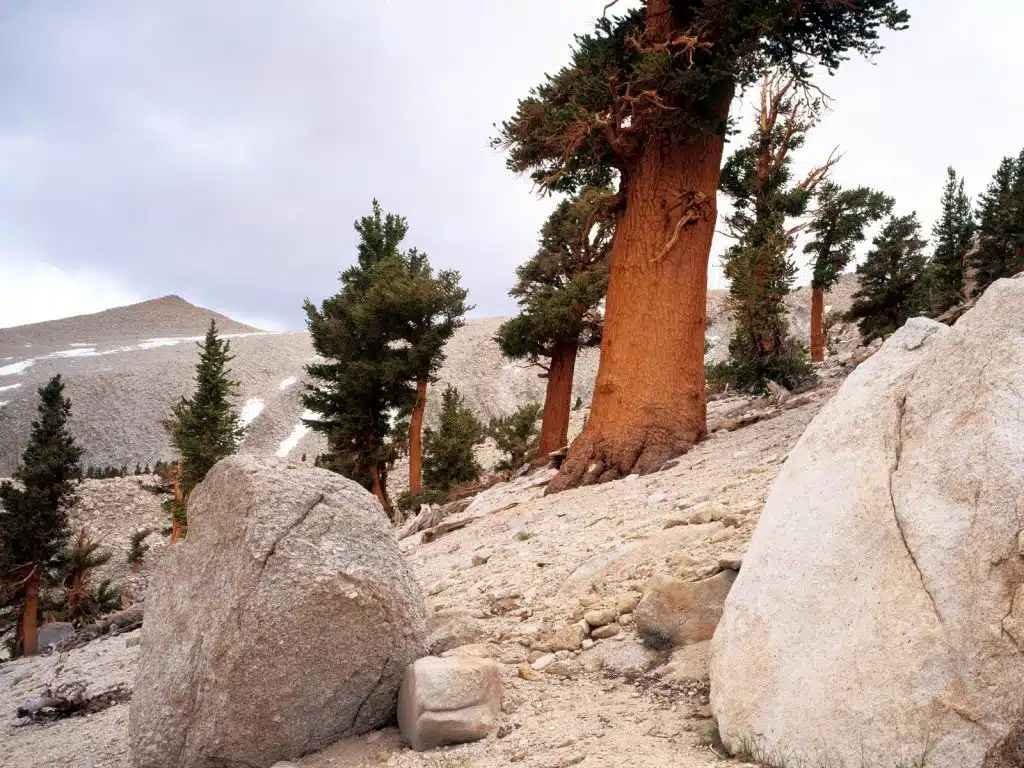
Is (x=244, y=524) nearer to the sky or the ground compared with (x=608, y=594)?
nearer to the sky

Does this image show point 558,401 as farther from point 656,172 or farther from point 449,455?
point 656,172

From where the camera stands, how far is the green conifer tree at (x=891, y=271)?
33281mm

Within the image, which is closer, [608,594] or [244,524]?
[244,524]

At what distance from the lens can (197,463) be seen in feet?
94.4

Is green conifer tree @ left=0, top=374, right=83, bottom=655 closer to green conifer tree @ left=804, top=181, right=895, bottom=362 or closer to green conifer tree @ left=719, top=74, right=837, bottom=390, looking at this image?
green conifer tree @ left=719, top=74, right=837, bottom=390

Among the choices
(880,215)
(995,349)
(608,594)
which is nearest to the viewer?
(995,349)

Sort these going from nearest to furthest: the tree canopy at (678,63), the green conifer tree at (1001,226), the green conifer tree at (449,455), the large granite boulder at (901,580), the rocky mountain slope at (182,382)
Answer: the large granite boulder at (901,580) < the tree canopy at (678,63) < the green conifer tree at (449,455) < the green conifer tree at (1001,226) < the rocky mountain slope at (182,382)

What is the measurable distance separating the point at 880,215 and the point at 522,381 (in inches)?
2082

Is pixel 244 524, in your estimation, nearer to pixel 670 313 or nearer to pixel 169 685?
→ pixel 169 685

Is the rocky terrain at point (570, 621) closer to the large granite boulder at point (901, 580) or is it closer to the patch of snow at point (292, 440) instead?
the large granite boulder at point (901, 580)

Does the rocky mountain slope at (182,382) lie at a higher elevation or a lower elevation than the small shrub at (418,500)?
higher

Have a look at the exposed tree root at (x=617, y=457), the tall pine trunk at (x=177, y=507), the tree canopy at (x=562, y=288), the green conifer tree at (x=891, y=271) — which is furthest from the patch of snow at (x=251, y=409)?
the exposed tree root at (x=617, y=457)

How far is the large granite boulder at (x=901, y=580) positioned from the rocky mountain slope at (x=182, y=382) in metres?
49.3

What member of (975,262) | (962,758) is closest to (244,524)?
(962,758)
